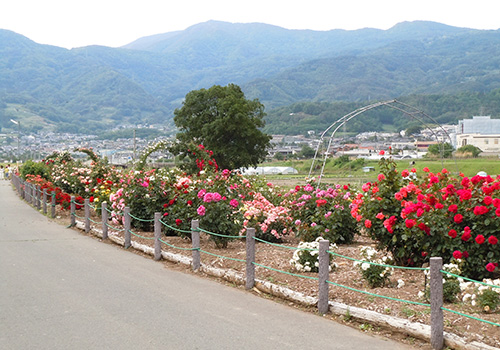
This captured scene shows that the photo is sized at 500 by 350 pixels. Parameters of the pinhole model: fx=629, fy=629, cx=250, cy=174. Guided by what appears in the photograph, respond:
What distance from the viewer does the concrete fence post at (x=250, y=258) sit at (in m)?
9.04

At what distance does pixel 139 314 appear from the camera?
25.6 feet

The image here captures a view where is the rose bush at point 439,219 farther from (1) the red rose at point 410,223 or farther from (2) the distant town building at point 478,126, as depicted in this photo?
(2) the distant town building at point 478,126

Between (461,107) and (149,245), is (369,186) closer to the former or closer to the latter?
(149,245)

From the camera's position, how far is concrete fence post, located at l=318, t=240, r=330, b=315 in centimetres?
757

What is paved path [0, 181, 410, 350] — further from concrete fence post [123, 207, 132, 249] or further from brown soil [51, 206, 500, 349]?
concrete fence post [123, 207, 132, 249]

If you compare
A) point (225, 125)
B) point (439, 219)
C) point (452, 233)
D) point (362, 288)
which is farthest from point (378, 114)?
point (362, 288)

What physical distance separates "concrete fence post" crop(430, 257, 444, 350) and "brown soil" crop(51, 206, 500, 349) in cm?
16

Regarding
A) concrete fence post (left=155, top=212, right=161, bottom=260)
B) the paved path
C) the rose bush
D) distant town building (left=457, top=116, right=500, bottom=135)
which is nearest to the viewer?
the paved path

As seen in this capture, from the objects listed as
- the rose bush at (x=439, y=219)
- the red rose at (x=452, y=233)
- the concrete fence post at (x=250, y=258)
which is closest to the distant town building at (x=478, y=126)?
the rose bush at (x=439, y=219)

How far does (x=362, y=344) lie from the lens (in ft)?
21.2

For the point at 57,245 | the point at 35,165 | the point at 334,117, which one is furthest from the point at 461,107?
the point at 57,245

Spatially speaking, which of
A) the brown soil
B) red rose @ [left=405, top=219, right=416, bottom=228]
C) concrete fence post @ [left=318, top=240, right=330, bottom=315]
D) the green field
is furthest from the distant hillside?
concrete fence post @ [left=318, top=240, right=330, bottom=315]

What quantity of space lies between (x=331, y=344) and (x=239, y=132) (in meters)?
50.6

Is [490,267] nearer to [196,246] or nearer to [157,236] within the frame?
[196,246]
